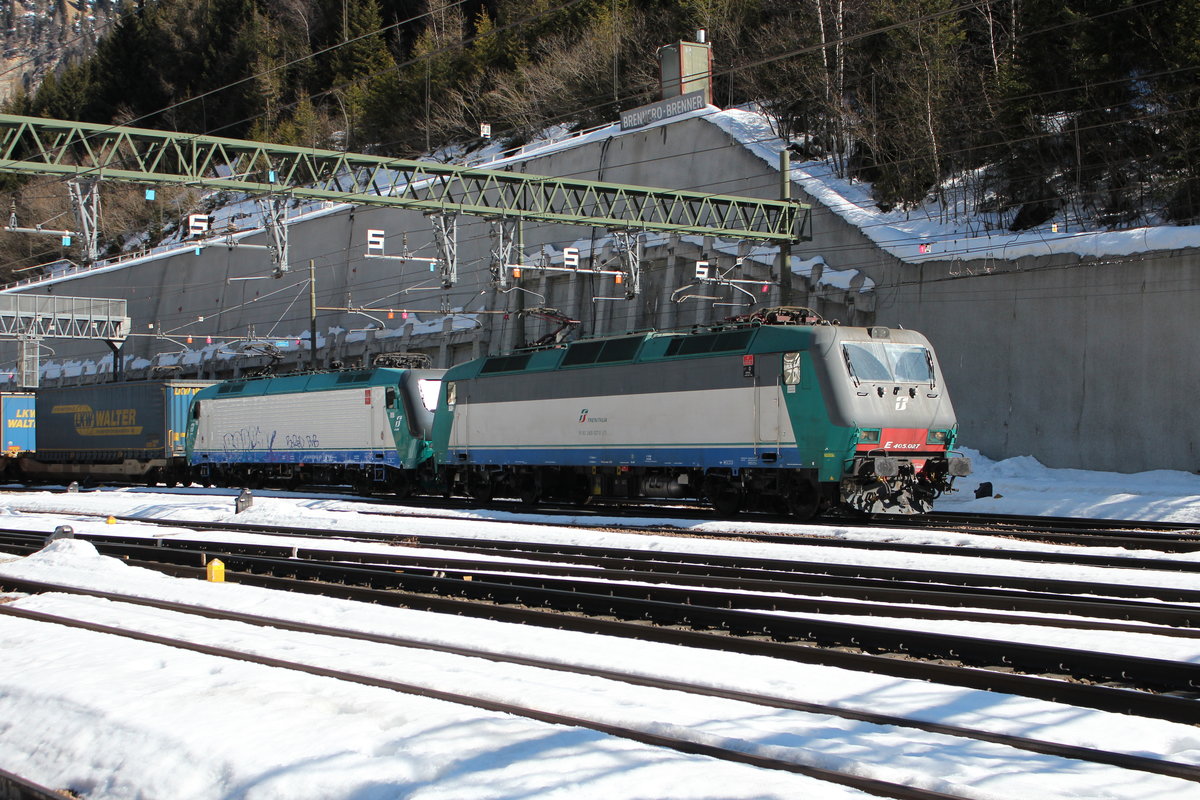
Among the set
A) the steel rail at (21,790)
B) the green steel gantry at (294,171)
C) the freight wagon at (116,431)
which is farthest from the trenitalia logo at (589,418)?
the freight wagon at (116,431)

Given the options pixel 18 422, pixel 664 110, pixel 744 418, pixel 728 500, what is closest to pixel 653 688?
pixel 744 418

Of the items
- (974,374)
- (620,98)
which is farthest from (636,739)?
(620,98)

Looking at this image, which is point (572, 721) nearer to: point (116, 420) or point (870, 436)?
point (870, 436)

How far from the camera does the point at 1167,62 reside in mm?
31188

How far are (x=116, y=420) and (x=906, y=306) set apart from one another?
27.6m

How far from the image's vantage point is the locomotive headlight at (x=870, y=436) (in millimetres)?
19469

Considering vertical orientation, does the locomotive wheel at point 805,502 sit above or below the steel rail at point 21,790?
above

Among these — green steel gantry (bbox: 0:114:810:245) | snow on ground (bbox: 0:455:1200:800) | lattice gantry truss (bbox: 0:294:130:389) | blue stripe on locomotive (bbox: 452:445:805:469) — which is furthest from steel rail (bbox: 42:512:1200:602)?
lattice gantry truss (bbox: 0:294:130:389)

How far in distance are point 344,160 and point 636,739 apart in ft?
70.1

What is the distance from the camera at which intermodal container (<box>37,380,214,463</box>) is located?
3934 centimetres

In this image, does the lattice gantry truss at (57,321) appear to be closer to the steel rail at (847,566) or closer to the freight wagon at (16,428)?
the freight wagon at (16,428)

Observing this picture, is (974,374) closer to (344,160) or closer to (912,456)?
(912,456)

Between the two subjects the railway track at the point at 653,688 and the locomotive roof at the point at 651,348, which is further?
the locomotive roof at the point at 651,348

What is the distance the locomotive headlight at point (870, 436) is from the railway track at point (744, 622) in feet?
18.9
